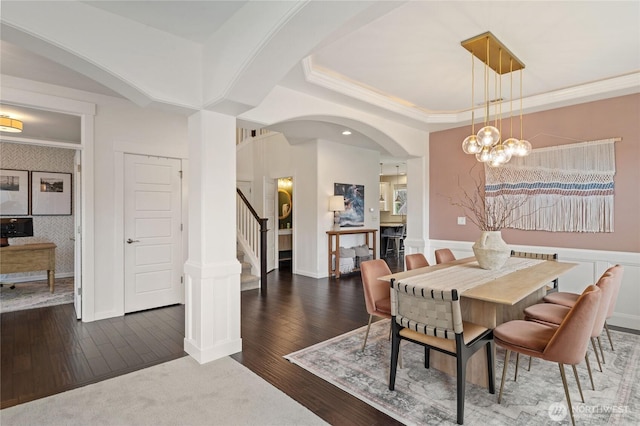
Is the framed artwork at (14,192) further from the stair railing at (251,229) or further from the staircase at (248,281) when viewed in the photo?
the staircase at (248,281)

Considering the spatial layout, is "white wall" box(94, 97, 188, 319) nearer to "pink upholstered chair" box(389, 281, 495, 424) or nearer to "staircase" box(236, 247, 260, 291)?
"staircase" box(236, 247, 260, 291)

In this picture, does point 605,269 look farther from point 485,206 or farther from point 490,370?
point 490,370

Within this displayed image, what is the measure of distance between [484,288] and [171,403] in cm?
237

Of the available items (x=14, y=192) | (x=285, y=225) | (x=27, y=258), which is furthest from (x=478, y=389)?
(x=14, y=192)

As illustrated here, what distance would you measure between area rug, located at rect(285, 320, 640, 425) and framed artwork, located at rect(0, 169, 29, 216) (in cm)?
628

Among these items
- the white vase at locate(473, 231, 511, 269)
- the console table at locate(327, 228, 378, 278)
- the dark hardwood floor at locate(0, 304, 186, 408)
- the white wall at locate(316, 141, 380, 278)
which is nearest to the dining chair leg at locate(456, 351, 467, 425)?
the white vase at locate(473, 231, 511, 269)

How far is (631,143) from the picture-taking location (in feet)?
12.8

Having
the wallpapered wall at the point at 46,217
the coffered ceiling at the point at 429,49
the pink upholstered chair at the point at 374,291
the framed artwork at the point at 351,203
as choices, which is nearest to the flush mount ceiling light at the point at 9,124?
the coffered ceiling at the point at 429,49

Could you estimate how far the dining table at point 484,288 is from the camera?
237 centimetres

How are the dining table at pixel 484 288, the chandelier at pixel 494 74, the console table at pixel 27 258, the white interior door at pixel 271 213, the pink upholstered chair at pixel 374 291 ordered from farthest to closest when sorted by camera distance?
the white interior door at pixel 271 213 < the console table at pixel 27 258 < the pink upholstered chair at pixel 374 291 < the chandelier at pixel 494 74 < the dining table at pixel 484 288

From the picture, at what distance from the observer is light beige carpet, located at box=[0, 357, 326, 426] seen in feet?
7.08

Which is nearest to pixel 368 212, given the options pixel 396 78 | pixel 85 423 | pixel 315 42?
pixel 396 78

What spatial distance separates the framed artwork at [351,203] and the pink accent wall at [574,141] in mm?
2321

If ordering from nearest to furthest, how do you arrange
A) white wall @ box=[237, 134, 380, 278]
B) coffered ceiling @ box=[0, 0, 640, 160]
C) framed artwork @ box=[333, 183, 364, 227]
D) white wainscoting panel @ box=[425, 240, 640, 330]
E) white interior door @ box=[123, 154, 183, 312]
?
coffered ceiling @ box=[0, 0, 640, 160] < white wainscoting panel @ box=[425, 240, 640, 330] < white interior door @ box=[123, 154, 183, 312] < white wall @ box=[237, 134, 380, 278] < framed artwork @ box=[333, 183, 364, 227]
